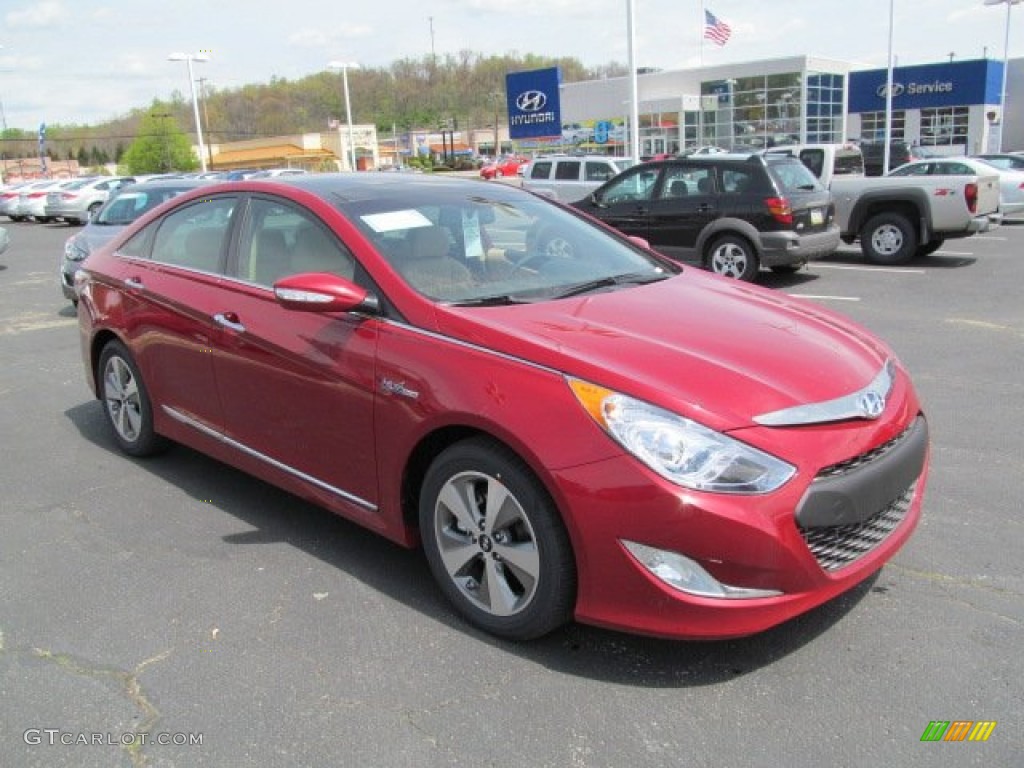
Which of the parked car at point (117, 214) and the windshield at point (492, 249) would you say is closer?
the windshield at point (492, 249)

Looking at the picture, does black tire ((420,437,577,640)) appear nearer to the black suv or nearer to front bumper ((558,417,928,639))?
front bumper ((558,417,928,639))

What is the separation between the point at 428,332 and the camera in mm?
3215

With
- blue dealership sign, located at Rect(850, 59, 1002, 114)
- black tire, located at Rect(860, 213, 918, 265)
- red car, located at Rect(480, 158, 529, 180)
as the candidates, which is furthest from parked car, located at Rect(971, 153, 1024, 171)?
red car, located at Rect(480, 158, 529, 180)

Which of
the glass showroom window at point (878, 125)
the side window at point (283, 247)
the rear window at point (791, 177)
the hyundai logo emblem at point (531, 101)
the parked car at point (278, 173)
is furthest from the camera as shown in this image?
the glass showroom window at point (878, 125)

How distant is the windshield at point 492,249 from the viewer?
3562 mm

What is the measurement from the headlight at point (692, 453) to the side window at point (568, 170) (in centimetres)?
1586

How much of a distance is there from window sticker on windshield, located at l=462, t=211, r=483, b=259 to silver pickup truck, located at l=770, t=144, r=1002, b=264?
10.5 metres

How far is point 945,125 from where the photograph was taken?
47875mm

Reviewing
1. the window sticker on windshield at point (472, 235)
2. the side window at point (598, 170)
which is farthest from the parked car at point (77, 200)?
the window sticker on windshield at point (472, 235)

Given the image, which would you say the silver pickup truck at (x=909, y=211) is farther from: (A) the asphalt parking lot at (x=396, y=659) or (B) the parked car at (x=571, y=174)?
(A) the asphalt parking lot at (x=396, y=659)

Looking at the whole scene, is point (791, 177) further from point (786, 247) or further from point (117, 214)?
point (117, 214)

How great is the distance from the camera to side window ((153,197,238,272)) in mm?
4328

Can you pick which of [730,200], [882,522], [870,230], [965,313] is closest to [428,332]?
[882,522]

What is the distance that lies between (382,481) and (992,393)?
466 centimetres
